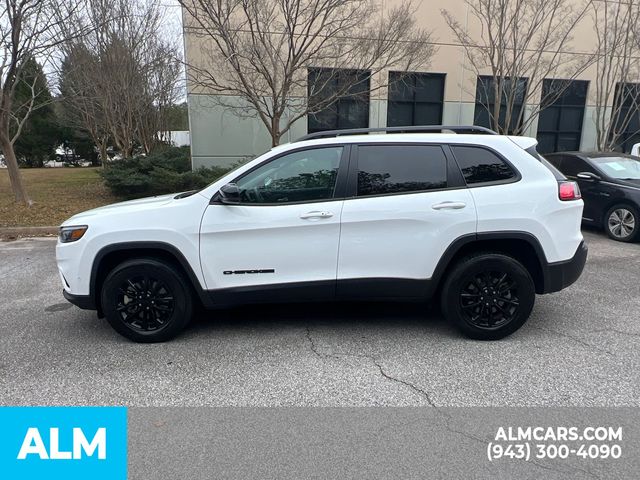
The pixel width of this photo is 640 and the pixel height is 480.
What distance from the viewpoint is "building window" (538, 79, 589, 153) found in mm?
15570

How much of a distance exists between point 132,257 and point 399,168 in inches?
97.3

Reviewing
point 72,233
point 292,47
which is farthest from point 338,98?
point 72,233

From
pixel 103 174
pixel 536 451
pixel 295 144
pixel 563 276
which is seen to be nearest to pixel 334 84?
pixel 103 174

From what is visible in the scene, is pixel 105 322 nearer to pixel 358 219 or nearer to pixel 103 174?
pixel 358 219

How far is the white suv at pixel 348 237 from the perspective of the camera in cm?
373

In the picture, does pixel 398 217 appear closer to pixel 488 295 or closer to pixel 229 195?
pixel 488 295

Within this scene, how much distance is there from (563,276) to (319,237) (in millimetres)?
2187

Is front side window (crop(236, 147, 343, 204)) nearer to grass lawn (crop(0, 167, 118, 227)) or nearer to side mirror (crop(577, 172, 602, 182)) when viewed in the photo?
side mirror (crop(577, 172, 602, 182))

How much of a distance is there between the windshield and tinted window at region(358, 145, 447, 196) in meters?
5.85

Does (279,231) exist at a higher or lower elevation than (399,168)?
lower

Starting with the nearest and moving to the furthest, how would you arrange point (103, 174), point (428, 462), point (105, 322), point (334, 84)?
point (428, 462)
point (105, 322)
point (334, 84)
point (103, 174)

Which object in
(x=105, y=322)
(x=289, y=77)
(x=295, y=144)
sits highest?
(x=289, y=77)

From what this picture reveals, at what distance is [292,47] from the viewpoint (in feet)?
30.5

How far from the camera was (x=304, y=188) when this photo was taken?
3830 mm
